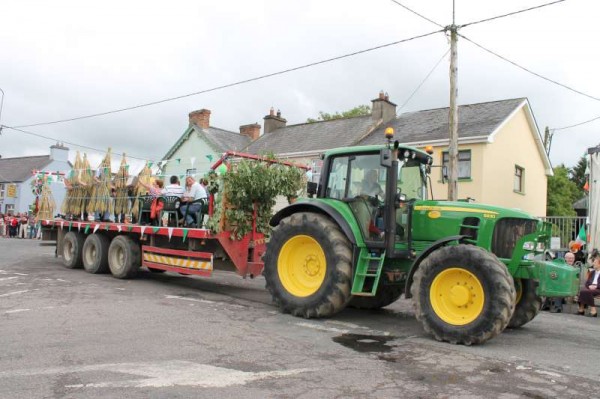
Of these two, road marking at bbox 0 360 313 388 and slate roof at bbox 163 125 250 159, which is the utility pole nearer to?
road marking at bbox 0 360 313 388

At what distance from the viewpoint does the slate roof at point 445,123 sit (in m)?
21.9

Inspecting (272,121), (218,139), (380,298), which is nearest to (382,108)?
(272,121)

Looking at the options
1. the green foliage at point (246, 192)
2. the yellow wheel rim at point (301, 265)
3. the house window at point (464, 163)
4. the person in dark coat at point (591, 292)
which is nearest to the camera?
the yellow wheel rim at point (301, 265)

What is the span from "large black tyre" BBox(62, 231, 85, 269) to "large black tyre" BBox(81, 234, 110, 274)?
385mm

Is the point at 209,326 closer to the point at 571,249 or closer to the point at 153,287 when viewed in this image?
the point at 153,287

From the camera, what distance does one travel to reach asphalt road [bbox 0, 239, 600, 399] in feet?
15.0

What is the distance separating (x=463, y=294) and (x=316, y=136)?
22.1 metres

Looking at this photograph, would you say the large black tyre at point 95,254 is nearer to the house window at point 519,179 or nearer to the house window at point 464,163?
the house window at point 464,163

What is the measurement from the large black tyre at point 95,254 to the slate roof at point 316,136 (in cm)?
1335

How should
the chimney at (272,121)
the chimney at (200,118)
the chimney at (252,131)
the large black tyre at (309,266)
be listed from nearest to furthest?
1. the large black tyre at (309,266)
2. the chimney at (200,118)
3. the chimney at (272,121)
4. the chimney at (252,131)

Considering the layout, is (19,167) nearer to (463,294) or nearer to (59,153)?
(59,153)

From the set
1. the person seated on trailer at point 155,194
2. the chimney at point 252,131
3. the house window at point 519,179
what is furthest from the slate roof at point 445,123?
the person seated on trailer at point 155,194

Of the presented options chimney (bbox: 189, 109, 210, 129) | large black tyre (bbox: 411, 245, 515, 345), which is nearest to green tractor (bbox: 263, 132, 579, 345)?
large black tyre (bbox: 411, 245, 515, 345)

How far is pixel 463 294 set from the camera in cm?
628
